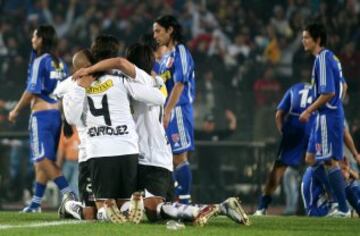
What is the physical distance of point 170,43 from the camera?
14758mm

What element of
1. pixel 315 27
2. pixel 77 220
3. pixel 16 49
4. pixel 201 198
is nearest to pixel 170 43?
pixel 315 27

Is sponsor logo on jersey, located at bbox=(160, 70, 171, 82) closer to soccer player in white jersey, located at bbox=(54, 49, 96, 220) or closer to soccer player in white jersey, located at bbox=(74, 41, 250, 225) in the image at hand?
soccer player in white jersey, located at bbox=(54, 49, 96, 220)

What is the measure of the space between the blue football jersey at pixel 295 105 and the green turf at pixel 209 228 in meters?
2.87

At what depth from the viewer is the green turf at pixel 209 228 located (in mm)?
10953

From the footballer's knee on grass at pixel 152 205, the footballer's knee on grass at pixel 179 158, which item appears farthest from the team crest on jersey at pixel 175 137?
the footballer's knee on grass at pixel 152 205

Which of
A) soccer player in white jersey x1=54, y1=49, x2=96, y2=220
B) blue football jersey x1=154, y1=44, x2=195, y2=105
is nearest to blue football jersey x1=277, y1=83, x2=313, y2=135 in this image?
blue football jersey x1=154, y1=44, x2=195, y2=105

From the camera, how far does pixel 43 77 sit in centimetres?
1547

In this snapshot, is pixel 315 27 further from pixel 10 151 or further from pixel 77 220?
pixel 10 151

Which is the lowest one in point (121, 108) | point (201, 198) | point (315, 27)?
point (201, 198)

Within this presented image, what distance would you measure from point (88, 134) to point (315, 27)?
3.78 metres

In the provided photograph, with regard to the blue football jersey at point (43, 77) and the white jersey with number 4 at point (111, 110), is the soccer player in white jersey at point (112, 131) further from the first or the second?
the blue football jersey at point (43, 77)

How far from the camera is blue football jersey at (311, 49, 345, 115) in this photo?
14234 millimetres

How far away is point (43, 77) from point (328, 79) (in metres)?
3.47

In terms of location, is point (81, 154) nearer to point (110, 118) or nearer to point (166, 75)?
point (110, 118)
